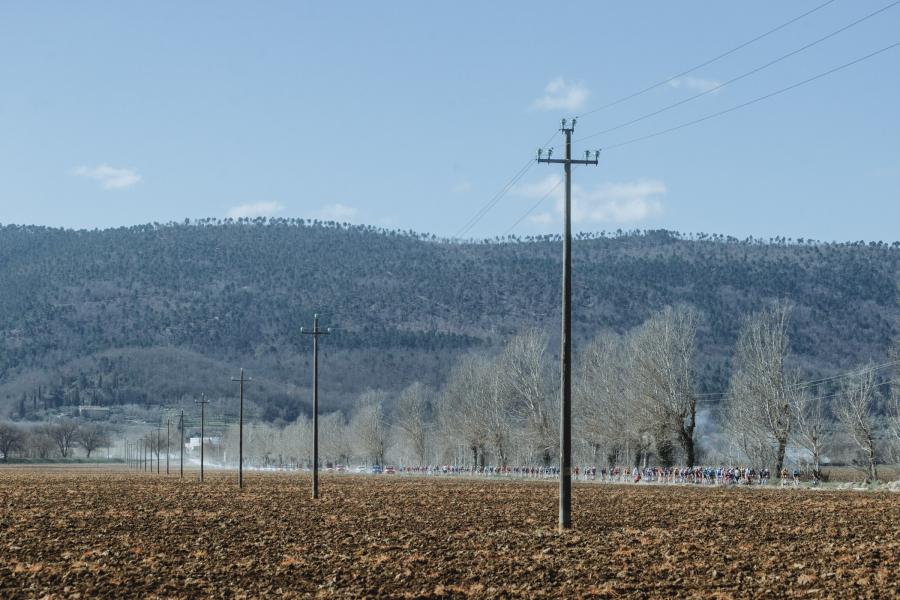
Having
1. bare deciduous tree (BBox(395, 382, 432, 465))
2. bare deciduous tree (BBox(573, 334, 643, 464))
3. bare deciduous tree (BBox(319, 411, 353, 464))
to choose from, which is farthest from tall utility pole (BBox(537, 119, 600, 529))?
bare deciduous tree (BBox(319, 411, 353, 464))

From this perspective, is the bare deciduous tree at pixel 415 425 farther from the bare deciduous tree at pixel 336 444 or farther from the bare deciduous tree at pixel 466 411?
the bare deciduous tree at pixel 336 444

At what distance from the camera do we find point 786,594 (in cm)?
1883

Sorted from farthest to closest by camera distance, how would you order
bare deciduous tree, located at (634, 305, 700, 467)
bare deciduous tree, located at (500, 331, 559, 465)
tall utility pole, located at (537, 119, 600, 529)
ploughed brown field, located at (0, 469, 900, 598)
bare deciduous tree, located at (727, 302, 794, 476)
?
1. bare deciduous tree, located at (500, 331, 559, 465)
2. bare deciduous tree, located at (634, 305, 700, 467)
3. bare deciduous tree, located at (727, 302, 794, 476)
4. tall utility pole, located at (537, 119, 600, 529)
5. ploughed brown field, located at (0, 469, 900, 598)

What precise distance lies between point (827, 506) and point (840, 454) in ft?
404

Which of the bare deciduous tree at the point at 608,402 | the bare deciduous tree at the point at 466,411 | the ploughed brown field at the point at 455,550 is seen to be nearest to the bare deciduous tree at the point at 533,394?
the bare deciduous tree at the point at 608,402

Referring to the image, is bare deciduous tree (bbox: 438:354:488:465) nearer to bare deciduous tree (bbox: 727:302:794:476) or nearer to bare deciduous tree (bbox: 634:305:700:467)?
bare deciduous tree (bbox: 634:305:700:467)

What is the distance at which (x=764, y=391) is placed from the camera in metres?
76.1

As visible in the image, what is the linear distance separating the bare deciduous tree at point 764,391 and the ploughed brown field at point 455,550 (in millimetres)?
30135

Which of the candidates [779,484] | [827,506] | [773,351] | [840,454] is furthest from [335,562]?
[840,454]

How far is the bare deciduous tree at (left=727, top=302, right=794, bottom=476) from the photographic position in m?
74.1

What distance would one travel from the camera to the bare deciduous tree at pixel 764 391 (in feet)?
243

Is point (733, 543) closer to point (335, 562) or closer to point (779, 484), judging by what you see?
point (335, 562)

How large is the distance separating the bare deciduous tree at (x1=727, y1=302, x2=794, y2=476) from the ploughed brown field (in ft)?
98.9

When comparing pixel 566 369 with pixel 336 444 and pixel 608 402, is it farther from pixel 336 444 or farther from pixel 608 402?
pixel 336 444
